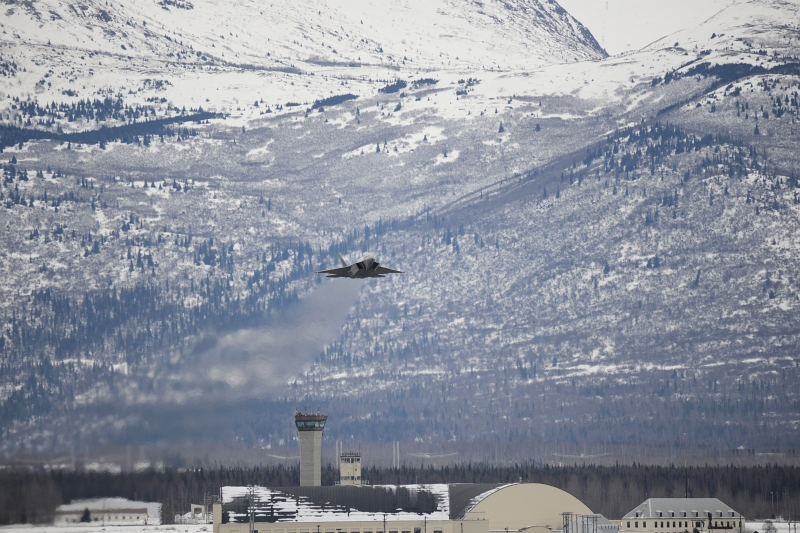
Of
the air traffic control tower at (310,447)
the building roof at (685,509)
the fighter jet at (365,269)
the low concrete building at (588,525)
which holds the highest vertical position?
the fighter jet at (365,269)

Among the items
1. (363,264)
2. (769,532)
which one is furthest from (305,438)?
(363,264)

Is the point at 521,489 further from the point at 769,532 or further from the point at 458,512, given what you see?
the point at 769,532

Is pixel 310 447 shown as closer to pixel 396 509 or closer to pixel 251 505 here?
pixel 396 509

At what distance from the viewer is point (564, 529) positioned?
16988 cm

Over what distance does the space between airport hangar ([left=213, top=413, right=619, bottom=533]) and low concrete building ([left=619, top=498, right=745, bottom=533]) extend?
12062 millimetres

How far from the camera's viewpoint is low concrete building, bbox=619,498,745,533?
19250 cm

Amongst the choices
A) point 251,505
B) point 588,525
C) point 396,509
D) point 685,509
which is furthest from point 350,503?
point 685,509

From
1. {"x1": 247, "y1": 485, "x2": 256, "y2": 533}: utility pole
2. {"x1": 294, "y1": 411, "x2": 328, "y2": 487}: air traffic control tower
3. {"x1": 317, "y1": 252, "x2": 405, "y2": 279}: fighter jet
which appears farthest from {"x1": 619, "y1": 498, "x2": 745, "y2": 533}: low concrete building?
{"x1": 317, "y1": 252, "x2": 405, "y2": 279}: fighter jet

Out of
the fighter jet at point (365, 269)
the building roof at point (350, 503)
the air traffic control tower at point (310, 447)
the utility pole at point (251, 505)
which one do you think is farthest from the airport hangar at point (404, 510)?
the fighter jet at point (365, 269)

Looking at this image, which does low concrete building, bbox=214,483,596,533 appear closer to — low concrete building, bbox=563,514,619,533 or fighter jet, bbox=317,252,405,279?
low concrete building, bbox=563,514,619,533

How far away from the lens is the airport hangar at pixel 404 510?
172 meters

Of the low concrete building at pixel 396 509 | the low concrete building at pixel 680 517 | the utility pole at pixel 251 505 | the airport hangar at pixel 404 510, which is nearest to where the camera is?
the utility pole at pixel 251 505

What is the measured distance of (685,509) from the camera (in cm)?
19600

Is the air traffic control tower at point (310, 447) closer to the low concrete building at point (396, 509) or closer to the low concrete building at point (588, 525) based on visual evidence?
the low concrete building at point (396, 509)
